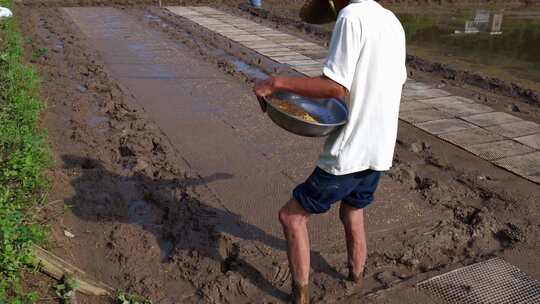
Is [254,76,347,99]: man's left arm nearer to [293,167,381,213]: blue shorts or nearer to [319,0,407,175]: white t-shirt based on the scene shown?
[319,0,407,175]: white t-shirt

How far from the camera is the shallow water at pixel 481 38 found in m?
10.0

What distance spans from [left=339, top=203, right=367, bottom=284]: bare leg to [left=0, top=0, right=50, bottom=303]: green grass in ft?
5.97

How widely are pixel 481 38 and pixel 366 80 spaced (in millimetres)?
11830

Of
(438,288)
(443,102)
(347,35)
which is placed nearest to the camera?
(347,35)

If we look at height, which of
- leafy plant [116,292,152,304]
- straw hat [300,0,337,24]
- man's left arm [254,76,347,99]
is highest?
straw hat [300,0,337,24]

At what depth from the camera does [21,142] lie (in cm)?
Result: 404

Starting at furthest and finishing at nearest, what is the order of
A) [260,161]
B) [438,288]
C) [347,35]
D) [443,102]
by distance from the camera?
[443,102] < [260,161] < [438,288] < [347,35]

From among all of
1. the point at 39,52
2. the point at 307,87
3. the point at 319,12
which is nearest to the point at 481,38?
the point at 39,52

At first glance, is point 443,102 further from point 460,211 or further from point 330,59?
point 330,59

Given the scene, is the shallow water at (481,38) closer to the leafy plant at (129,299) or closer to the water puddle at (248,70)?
the water puddle at (248,70)

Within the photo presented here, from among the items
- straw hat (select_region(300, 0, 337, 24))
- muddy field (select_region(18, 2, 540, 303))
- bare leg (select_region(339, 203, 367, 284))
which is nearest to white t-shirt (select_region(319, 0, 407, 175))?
straw hat (select_region(300, 0, 337, 24))

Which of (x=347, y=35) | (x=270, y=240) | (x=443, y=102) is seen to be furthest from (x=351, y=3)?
(x=443, y=102)

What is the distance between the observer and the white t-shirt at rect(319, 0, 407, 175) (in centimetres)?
220

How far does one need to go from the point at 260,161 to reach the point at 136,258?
6.05 feet
